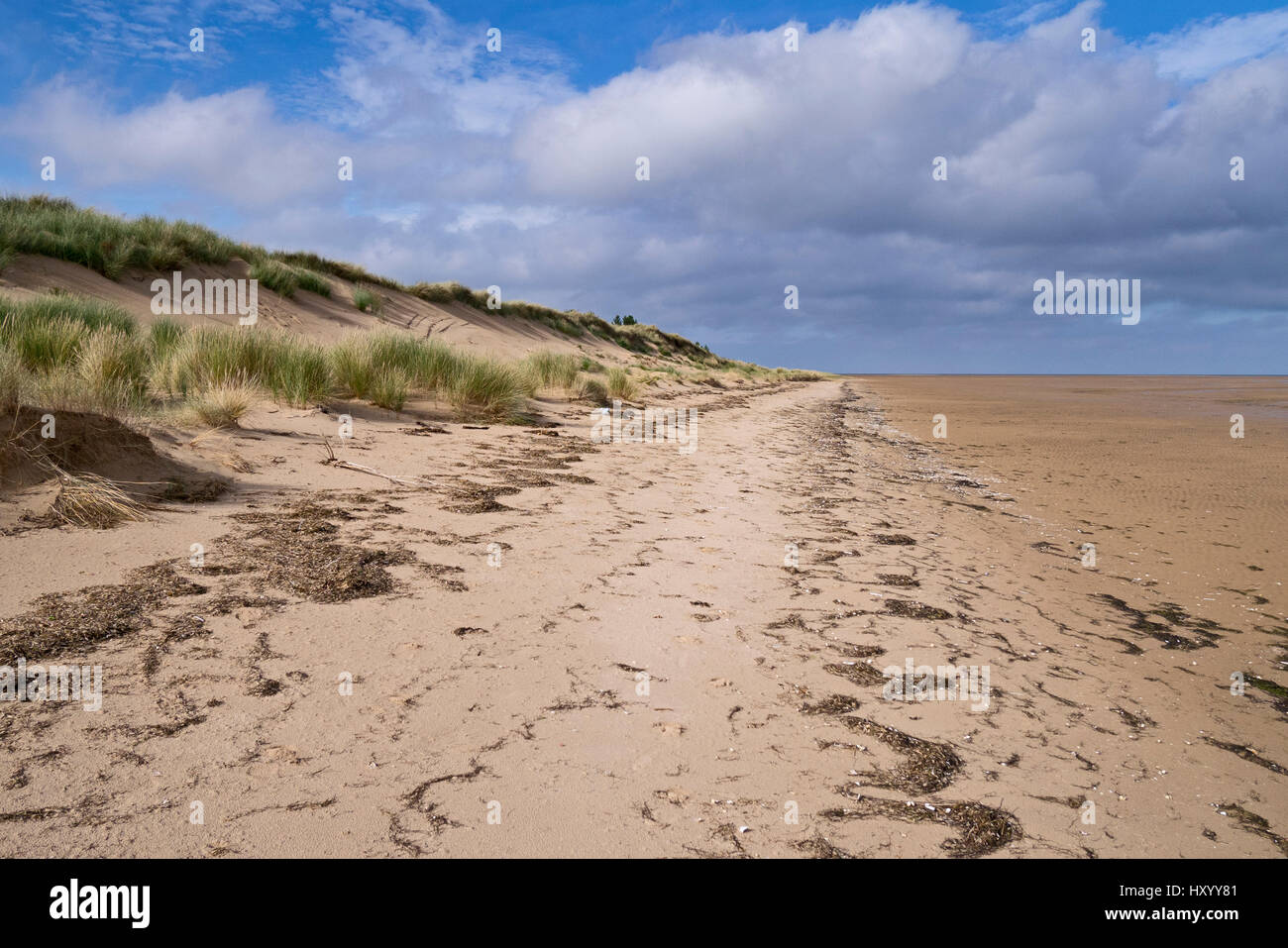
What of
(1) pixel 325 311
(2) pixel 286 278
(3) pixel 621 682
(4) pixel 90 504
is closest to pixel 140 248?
(2) pixel 286 278

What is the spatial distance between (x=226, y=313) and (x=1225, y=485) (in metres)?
17.8

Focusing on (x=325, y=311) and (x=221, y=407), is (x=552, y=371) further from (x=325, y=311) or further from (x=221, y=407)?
(x=221, y=407)

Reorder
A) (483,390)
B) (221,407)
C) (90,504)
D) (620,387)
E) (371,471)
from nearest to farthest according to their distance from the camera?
(90,504), (371,471), (221,407), (483,390), (620,387)

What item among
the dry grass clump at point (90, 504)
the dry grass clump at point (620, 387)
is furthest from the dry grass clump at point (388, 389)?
the dry grass clump at point (620, 387)

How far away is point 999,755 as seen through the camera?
2471mm

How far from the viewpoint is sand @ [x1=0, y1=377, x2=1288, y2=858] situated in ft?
6.44

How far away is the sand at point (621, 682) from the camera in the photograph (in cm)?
196

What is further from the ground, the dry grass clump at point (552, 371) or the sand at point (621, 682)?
the dry grass clump at point (552, 371)

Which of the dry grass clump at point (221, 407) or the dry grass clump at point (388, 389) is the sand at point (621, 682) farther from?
the dry grass clump at point (388, 389)

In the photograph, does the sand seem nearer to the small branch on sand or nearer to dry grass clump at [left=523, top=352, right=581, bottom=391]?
the small branch on sand

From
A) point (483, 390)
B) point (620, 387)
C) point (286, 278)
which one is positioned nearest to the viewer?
point (483, 390)

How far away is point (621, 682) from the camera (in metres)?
2.77
